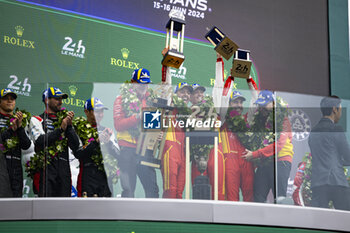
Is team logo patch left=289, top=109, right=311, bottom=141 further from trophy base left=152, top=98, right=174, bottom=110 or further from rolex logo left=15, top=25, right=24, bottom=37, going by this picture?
rolex logo left=15, top=25, right=24, bottom=37

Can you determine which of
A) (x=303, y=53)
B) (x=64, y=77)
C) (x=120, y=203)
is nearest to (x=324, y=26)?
(x=303, y=53)

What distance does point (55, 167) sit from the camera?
23.9ft

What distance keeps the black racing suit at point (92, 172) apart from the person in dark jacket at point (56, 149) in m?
0.11

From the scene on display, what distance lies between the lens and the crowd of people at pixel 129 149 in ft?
23.8

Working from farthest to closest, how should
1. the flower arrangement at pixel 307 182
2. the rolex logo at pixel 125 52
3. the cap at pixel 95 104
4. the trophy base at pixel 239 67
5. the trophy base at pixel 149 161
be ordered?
the rolex logo at pixel 125 52
the trophy base at pixel 239 67
the flower arrangement at pixel 307 182
the cap at pixel 95 104
the trophy base at pixel 149 161

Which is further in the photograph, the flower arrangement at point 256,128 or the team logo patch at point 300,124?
the team logo patch at point 300,124

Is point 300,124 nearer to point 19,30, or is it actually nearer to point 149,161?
point 149,161

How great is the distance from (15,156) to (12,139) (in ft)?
0.62

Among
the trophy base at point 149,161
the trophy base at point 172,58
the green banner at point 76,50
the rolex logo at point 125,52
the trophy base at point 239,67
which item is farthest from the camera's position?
the rolex logo at point 125,52

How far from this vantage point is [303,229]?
762 centimetres

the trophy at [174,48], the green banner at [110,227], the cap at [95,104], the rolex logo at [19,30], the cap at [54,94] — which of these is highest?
the rolex logo at [19,30]

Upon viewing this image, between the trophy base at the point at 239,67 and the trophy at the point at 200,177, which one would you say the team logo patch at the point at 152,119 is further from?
the trophy base at the point at 239,67

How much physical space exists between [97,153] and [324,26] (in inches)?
284

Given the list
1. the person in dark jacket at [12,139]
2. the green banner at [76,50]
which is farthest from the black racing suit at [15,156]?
the green banner at [76,50]
